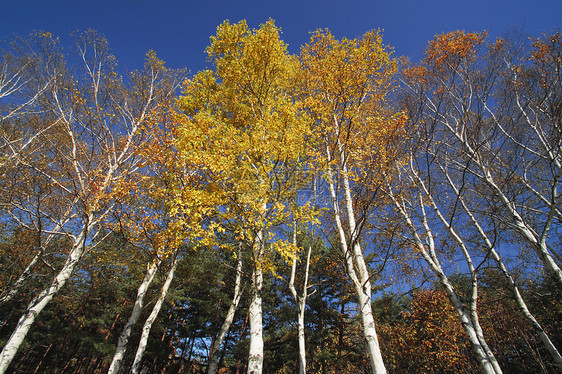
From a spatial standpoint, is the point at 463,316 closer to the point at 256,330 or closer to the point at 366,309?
the point at 366,309

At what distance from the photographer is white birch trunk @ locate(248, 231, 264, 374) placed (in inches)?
172

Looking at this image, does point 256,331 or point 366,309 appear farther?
point 256,331

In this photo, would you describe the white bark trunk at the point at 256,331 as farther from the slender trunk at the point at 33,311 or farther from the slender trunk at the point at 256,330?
the slender trunk at the point at 33,311

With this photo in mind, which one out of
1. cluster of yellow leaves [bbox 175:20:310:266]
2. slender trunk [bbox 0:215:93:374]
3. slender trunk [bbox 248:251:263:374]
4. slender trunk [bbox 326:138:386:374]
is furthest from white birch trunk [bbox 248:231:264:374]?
slender trunk [bbox 0:215:93:374]

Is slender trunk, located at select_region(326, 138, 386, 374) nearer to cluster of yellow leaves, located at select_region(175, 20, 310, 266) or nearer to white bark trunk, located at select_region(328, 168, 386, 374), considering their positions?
white bark trunk, located at select_region(328, 168, 386, 374)

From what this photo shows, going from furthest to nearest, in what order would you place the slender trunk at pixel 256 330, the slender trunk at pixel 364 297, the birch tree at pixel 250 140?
1. the birch tree at pixel 250 140
2. the slender trunk at pixel 256 330
3. the slender trunk at pixel 364 297

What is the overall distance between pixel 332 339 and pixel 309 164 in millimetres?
12557

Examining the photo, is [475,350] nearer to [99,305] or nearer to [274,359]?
[274,359]

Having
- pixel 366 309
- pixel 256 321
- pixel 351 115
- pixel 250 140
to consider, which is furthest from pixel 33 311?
pixel 351 115

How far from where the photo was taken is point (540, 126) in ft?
24.6

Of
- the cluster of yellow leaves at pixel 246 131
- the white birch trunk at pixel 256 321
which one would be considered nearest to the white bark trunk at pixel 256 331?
the white birch trunk at pixel 256 321

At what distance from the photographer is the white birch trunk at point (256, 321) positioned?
438 centimetres

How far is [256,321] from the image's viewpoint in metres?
4.78

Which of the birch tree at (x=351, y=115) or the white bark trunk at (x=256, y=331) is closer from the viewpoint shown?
the white bark trunk at (x=256, y=331)
